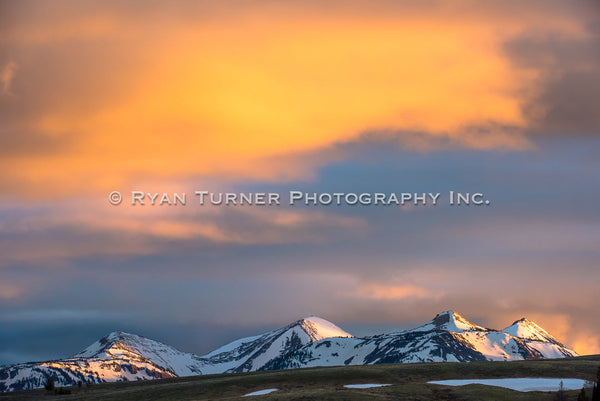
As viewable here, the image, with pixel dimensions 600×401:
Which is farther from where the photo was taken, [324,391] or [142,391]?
[142,391]

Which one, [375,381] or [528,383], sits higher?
[375,381]

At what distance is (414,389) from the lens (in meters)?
145

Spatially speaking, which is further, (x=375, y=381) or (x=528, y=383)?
(x=375, y=381)

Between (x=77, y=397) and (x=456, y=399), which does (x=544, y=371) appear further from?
(x=77, y=397)

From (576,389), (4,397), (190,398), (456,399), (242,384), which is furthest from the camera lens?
(4,397)

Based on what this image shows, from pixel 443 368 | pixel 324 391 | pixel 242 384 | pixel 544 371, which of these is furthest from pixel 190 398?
pixel 544 371

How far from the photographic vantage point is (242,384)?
170 metres

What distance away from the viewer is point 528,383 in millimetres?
151625

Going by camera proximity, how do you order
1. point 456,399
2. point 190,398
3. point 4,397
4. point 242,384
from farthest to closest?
point 4,397 → point 242,384 → point 190,398 → point 456,399

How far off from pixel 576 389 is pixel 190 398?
70.7 metres

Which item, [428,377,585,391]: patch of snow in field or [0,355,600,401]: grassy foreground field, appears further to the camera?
[428,377,585,391]: patch of snow in field

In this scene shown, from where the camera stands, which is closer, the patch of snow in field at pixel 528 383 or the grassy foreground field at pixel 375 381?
the grassy foreground field at pixel 375 381

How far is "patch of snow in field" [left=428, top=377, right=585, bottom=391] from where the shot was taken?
146 m

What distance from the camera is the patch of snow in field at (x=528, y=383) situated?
480 feet
